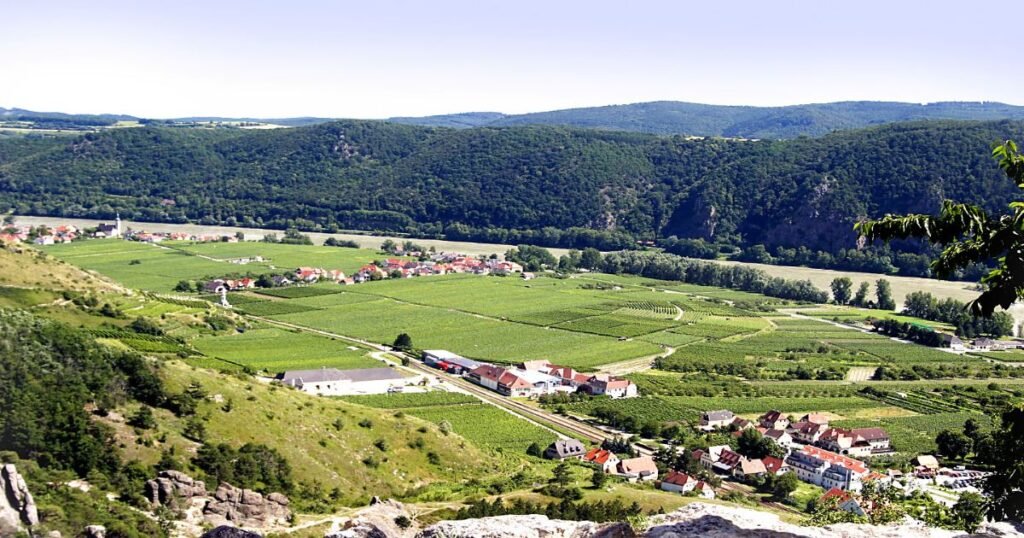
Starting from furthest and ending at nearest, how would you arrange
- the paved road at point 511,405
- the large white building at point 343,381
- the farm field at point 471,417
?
the large white building at point 343,381 → the paved road at point 511,405 → the farm field at point 471,417

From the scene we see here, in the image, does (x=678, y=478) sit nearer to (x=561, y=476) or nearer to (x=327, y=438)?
(x=561, y=476)

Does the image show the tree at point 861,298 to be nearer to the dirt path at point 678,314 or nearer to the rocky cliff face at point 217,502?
the dirt path at point 678,314

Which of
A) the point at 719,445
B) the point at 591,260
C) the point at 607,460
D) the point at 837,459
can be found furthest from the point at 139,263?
the point at 837,459

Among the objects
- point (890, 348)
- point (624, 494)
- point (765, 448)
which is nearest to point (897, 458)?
point (765, 448)

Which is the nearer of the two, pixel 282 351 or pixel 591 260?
pixel 282 351

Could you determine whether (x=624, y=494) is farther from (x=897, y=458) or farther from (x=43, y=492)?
(x=43, y=492)

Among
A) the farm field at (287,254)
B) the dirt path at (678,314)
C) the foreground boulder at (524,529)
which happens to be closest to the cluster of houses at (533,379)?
the dirt path at (678,314)
